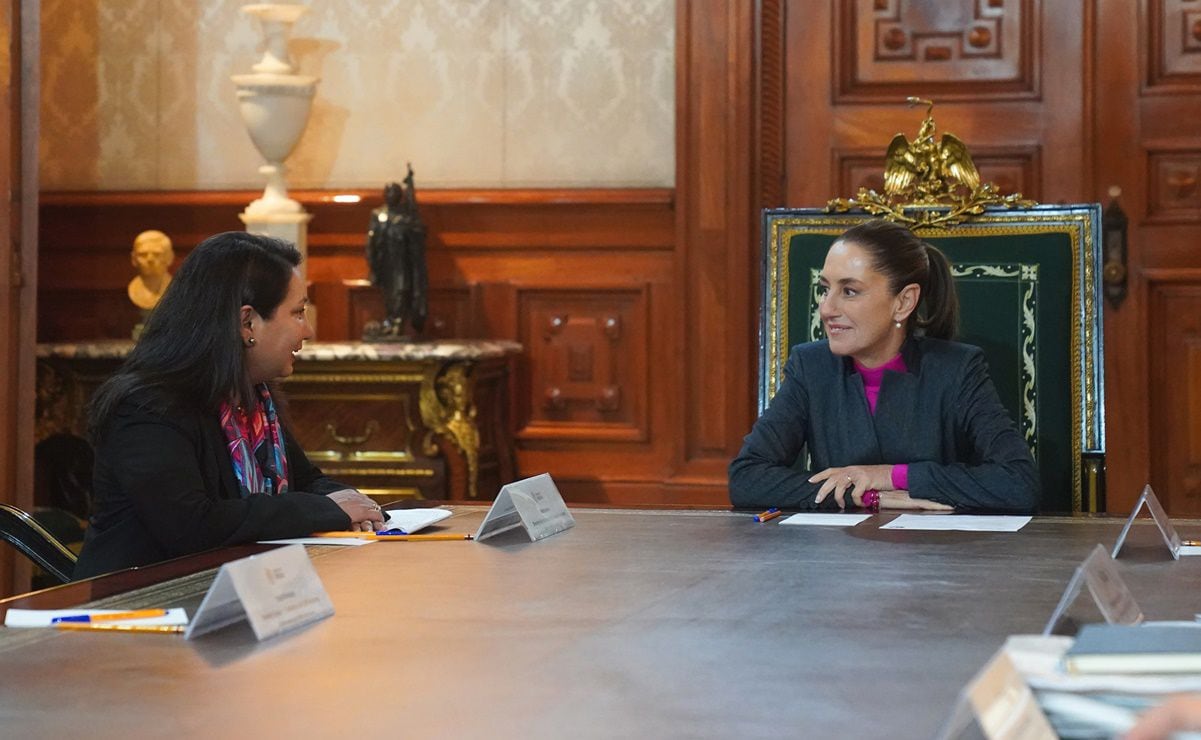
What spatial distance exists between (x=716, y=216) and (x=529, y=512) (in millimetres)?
2741

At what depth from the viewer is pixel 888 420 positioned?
3.17 m

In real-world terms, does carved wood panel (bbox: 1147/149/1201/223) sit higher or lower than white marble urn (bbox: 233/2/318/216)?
lower

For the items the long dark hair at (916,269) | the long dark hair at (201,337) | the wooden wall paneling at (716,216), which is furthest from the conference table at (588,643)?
the wooden wall paneling at (716,216)

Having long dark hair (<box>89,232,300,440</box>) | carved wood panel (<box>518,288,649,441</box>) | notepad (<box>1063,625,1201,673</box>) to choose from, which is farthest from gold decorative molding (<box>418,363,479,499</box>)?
notepad (<box>1063,625,1201,673</box>)

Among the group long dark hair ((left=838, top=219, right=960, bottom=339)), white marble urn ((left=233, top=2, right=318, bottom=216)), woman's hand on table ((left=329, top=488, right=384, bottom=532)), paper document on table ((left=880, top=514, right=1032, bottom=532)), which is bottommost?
paper document on table ((left=880, top=514, right=1032, bottom=532))

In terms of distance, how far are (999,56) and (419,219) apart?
183 centimetres

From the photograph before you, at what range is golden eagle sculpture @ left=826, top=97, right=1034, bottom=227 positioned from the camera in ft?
11.5

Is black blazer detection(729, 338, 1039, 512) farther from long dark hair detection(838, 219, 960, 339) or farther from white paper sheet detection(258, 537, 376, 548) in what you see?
white paper sheet detection(258, 537, 376, 548)

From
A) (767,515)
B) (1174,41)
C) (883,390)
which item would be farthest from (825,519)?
(1174,41)

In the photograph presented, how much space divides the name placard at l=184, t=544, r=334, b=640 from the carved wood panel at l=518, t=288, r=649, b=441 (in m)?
3.42

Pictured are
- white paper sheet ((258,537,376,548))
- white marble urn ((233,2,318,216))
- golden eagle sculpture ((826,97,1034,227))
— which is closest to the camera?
white paper sheet ((258,537,376,548))

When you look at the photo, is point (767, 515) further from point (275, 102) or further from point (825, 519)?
point (275, 102)

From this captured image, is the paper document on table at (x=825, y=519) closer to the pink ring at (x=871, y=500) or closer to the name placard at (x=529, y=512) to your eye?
the pink ring at (x=871, y=500)

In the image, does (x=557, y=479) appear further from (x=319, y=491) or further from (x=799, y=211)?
(x=319, y=491)
